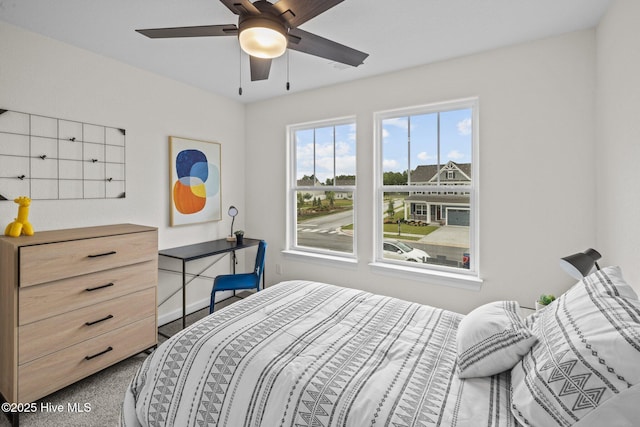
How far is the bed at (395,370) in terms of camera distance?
36.9 inches

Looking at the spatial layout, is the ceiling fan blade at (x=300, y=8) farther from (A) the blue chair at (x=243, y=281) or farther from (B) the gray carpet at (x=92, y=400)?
(B) the gray carpet at (x=92, y=400)

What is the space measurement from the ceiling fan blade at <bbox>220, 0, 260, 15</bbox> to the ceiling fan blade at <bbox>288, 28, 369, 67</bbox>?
0.80 feet

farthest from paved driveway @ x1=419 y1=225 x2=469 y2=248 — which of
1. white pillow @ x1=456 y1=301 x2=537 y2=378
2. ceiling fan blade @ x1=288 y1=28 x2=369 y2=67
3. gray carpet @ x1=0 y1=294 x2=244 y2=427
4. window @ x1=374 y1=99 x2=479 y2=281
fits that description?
gray carpet @ x1=0 y1=294 x2=244 y2=427

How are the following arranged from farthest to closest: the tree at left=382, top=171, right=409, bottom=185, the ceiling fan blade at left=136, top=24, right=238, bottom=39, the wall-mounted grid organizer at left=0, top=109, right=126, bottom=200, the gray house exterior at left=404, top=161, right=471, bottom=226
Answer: the tree at left=382, top=171, right=409, bottom=185 → the gray house exterior at left=404, top=161, right=471, bottom=226 → the wall-mounted grid organizer at left=0, top=109, right=126, bottom=200 → the ceiling fan blade at left=136, top=24, right=238, bottom=39

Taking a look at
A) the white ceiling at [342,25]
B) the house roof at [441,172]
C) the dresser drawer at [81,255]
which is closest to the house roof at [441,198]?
the house roof at [441,172]

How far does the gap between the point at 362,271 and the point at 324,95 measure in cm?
198

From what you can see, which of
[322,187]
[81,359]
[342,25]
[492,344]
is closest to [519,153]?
[342,25]

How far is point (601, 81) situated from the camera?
2.11 m

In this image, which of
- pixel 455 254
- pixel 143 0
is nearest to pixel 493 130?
pixel 455 254

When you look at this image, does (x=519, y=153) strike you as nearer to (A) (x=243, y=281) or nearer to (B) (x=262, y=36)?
(B) (x=262, y=36)

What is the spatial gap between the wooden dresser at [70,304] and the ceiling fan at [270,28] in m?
1.49

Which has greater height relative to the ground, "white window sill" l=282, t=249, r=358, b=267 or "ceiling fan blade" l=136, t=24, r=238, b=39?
"ceiling fan blade" l=136, t=24, r=238, b=39

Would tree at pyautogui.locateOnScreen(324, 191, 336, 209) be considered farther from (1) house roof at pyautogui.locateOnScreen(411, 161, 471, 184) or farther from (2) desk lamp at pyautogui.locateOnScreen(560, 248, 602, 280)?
(2) desk lamp at pyautogui.locateOnScreen(560, 248, 602, 280)

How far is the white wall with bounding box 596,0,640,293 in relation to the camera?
5.33ft
